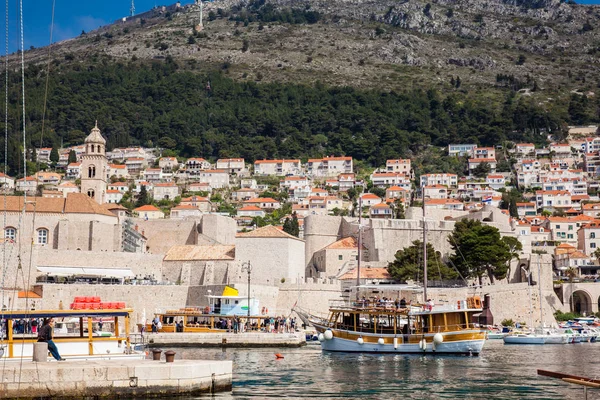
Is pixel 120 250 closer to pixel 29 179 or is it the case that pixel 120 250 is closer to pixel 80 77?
pixel 29 179

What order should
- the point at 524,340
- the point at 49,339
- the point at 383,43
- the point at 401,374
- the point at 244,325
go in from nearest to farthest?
the point at 49,339 < the point at 401,374 < the point at 244,325 < the point at 524,340 < the point at 383,43

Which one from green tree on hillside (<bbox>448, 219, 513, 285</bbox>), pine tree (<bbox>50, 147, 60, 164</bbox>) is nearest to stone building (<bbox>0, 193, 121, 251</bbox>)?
green tree on hillside (<bbox>448, 219, 513, 285</bbox>)

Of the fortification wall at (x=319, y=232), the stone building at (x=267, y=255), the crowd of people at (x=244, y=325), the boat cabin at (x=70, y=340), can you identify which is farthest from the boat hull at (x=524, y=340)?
the boat cabin at (x=70, y=340)

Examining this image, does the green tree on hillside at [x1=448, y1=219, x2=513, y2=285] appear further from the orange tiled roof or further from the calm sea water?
the calm sea water

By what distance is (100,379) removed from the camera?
15.9 m

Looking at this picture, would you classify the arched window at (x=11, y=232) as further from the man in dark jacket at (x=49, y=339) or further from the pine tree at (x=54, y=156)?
the pine tree at (x=54, y=156)

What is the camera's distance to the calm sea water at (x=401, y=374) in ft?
64.6

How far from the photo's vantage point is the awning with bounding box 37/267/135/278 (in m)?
43.1

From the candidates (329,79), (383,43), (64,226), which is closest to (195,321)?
(64,226)

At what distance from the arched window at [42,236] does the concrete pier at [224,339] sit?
1495 cm

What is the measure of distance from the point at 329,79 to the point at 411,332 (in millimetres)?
114879

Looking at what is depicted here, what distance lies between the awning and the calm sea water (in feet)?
42.8

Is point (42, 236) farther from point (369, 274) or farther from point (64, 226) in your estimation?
point (369, 274)

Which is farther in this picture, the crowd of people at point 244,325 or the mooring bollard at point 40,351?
the crowd of people at point 244,325
